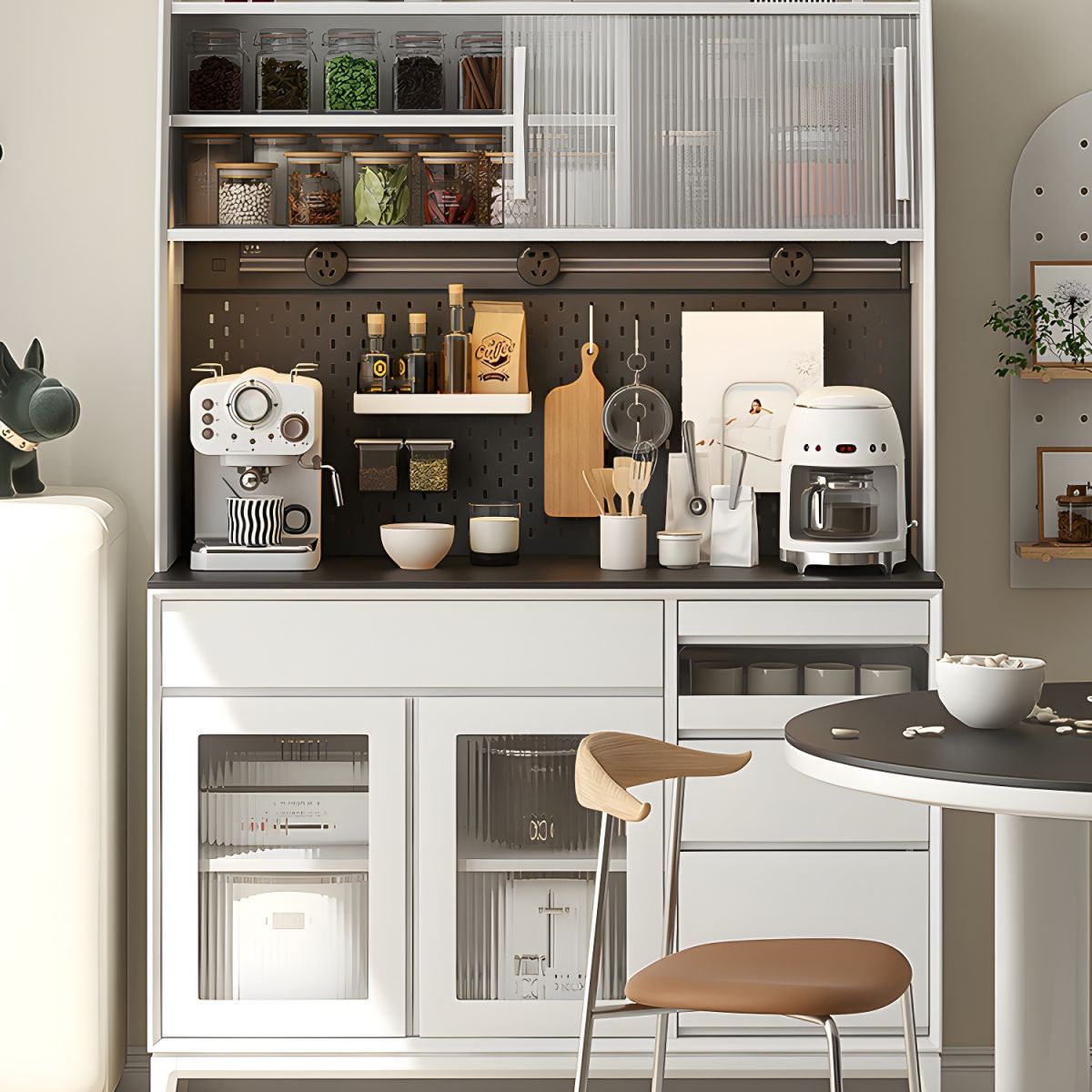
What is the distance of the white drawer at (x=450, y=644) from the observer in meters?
2.62

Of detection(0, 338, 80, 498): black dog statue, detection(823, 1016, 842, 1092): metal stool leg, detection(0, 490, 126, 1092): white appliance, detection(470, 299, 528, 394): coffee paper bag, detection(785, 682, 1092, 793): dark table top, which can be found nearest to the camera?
detection(785, 682, 1092, 793): dark table top

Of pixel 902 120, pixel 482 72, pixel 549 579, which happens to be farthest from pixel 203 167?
pixel 902 120

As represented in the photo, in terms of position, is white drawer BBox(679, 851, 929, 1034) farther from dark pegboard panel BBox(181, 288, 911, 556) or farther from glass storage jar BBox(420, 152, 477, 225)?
glass storage jar BBox(420, 152, 477, 225)

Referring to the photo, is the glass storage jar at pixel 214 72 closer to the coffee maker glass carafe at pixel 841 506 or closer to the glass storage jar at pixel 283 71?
the glass storage jar at pixel 283 71

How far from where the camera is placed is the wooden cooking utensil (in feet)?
10.1

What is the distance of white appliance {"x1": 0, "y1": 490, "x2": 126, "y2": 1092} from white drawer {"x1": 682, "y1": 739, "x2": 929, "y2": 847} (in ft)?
3.78

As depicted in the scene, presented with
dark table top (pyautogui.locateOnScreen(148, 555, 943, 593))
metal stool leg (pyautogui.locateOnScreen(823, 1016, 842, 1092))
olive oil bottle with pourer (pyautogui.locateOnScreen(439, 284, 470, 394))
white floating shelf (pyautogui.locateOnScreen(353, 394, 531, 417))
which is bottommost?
metal stool leg (pyautogui.locateOnScreen(823, 1016, 842, 1092))

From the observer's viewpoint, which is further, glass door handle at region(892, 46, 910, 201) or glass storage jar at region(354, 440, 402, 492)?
glass storage jar at region(354, 440, 402, 492)

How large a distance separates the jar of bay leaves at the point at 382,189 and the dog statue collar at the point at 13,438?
80 centimetres

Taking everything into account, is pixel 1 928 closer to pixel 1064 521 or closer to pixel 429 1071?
pixel 429 1071

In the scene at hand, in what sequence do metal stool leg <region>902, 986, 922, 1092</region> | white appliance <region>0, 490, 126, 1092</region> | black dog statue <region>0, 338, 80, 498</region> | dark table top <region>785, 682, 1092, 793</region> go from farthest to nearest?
black dog statue <region>0, 338, 80, 498</region> < white appliance <region>0, 490, 126, 1092</region> < metal stool leg <region>902, 986, 922, 1092</region> < dark table top <region>785, 682, 1092, 793</region>

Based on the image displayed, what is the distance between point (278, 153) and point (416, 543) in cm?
90

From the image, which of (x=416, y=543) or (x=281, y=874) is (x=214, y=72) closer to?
(x=416, y=543)

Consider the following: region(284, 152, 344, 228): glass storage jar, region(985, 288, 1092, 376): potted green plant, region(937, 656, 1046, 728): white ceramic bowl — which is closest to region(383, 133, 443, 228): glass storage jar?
region(284, 152, 344, 228): glass storage jar
